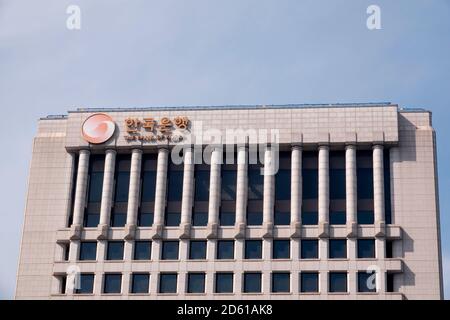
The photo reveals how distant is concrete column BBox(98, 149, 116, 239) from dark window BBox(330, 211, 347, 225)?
2461 cm

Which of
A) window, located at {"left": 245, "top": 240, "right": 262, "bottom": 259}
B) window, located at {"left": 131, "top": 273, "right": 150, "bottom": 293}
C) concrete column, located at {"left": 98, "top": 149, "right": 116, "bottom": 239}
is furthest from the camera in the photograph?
concrete column, located at {"left": 98, "top": 149, "right": 116, "bottom": 239}

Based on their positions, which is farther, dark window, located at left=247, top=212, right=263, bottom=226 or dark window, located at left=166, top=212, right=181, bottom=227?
dark window, located at left=166, top=212, right=181, bottom=227

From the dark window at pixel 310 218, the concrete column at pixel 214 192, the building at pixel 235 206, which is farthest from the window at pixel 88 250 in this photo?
the dark window at pixel 310 218

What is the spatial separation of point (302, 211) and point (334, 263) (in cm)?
714

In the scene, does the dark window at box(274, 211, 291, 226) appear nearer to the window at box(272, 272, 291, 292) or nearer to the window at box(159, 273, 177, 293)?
the window at box(272, 272, 291, 292)

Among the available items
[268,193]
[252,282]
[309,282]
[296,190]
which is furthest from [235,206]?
[309,282]

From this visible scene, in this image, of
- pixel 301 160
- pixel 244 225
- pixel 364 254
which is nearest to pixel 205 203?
pixel 244 225

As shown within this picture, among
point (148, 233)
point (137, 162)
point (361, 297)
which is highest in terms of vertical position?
point (137, 162)

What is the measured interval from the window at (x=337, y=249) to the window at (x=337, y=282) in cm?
210

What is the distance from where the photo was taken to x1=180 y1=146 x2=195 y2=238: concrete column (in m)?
100

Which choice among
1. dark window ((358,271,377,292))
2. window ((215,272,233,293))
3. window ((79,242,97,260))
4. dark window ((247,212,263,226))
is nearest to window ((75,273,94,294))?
window ((79,242,97,260))

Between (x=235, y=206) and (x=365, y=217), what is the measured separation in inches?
559

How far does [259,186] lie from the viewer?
336ft

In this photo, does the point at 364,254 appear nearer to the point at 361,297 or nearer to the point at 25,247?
the point at 361,297
